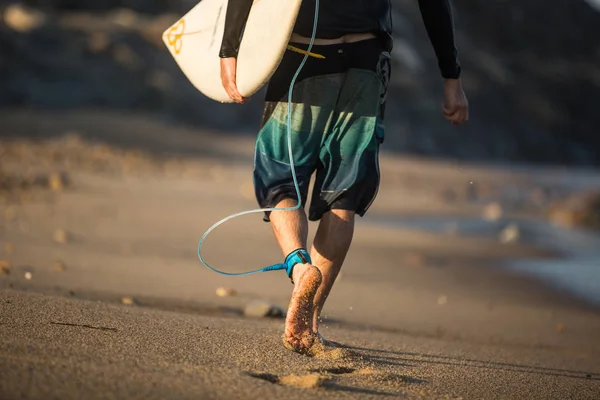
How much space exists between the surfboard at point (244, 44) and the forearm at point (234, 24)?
2 cm

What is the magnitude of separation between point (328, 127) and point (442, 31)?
550 mm

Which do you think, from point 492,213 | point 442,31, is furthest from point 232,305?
point 492,213

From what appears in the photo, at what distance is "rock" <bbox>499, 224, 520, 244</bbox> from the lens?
23.7ft

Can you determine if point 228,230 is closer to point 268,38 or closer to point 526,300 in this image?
point 526,300

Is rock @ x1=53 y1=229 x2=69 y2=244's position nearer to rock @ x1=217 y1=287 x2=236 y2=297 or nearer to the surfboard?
rock @ x1=217 y1=287 x2=236 y2=297

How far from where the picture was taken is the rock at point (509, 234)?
721cm

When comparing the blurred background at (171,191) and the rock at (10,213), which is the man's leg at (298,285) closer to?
the blurred background at (171,191)

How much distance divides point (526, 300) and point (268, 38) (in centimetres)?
282

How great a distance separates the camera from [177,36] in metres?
3.00

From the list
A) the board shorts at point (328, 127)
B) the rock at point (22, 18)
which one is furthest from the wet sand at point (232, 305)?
the rock at point (22, 18)

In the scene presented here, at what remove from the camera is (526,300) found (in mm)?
Answer: 4648

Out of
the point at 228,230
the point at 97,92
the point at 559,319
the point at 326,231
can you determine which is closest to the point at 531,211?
the point at 228,230

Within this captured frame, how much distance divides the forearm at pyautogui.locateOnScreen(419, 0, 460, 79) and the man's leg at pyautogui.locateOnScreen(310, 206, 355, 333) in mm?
618

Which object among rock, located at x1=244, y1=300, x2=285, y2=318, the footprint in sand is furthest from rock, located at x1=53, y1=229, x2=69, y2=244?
the footprint in sand
